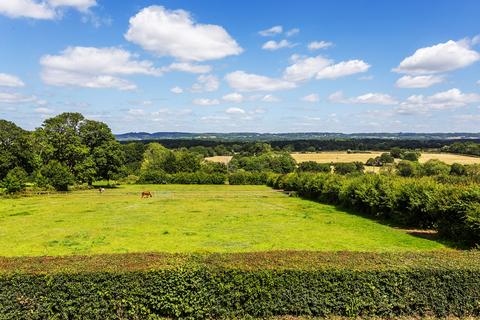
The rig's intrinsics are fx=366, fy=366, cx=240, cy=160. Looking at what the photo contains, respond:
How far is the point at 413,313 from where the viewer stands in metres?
11.5

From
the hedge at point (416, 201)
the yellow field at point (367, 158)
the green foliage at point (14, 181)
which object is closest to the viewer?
the hedge at point (416, 201)

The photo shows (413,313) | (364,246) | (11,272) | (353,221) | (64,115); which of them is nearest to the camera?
(11,272)

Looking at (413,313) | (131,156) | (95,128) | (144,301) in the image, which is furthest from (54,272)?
(131,156)

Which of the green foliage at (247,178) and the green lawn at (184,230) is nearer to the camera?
the green lawn at (184,230)

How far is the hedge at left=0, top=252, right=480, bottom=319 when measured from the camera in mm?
10547

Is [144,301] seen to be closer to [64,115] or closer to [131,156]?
[64,115]

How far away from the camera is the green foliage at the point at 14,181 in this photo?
51.7 m

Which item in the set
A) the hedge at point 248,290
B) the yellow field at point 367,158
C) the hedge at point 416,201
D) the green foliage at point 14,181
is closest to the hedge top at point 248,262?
the hedge at point 248,290

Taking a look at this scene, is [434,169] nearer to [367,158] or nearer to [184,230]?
[367,158]

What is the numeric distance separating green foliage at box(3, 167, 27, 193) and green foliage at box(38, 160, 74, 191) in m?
4.50

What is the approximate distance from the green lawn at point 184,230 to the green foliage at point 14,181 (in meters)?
9.69

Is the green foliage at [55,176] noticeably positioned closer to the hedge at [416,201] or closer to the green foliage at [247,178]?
the green foliage at [247,178]

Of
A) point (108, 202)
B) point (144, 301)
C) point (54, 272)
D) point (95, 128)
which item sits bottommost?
point (108, 202)

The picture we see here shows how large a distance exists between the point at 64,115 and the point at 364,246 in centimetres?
5991
